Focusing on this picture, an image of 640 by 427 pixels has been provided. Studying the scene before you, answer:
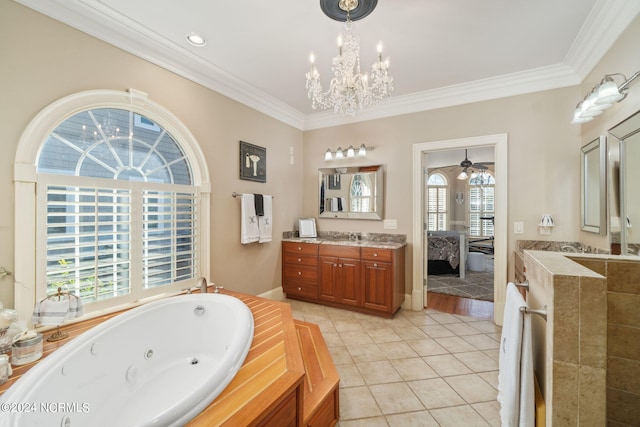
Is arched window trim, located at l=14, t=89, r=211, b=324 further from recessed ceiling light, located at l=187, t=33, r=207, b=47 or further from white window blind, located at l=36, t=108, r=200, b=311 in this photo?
recessed ceiling light, located at l=187, t=33, r=207, b=47

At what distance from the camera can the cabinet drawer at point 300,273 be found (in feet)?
12.1

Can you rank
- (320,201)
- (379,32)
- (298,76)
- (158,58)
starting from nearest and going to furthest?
1. (379,32)
2. (158,58)
3. (298,76)
4. (320,201)

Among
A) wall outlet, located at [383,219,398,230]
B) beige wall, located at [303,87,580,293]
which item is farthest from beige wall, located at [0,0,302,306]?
beige wall, located at [303,87,580,293]

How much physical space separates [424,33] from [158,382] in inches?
134

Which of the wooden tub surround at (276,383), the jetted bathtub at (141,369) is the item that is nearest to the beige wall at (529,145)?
the wooden tub surround at (276,383)

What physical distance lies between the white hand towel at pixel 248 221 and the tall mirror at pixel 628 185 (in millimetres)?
3317

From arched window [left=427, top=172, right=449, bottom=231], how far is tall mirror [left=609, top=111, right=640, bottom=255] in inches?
244

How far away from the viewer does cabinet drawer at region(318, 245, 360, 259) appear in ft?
11.1

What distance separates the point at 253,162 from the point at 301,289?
1.91 metres

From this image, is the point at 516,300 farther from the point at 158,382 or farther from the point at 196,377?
the point at 158,382

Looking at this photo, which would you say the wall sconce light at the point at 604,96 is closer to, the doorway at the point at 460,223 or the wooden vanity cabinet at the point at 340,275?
the doorway at the point at 460,223

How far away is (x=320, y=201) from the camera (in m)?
4.20

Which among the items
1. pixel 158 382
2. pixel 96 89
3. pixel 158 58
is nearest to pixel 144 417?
pixel 158 382

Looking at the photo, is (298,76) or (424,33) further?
(298,76)
